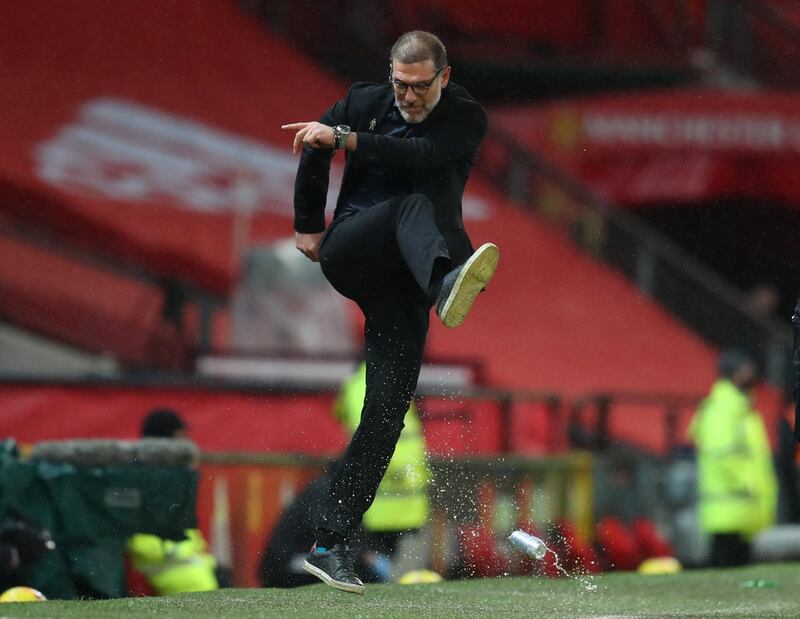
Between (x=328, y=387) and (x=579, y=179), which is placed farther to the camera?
(x=579, y=179)

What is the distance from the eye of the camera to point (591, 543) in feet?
34.8

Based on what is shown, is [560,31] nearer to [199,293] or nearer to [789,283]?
[789,283]

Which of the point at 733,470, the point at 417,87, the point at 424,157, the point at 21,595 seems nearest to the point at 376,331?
the point at 424,157

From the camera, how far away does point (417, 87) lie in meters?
6.09

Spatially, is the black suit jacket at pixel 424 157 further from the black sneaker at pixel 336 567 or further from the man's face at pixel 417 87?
the black sneaker at pixel 336 567

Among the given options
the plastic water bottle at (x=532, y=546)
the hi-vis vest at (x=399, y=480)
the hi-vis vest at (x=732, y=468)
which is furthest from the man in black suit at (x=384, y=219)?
the hi-vis vest at (x=732, y=468)

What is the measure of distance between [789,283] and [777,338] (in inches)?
92.0

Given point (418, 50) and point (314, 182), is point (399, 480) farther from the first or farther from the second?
point (418, 50)

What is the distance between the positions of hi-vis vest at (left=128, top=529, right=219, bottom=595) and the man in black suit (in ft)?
5.97

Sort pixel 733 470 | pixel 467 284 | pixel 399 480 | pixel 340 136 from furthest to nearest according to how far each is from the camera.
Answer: pixel 733 470
pixel 399 480
pixel 340 136
pixel 467 284

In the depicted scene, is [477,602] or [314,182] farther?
[477,602]

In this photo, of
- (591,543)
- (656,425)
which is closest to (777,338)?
(656,425)

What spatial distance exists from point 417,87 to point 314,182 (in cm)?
51

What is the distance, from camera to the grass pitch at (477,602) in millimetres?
5980
